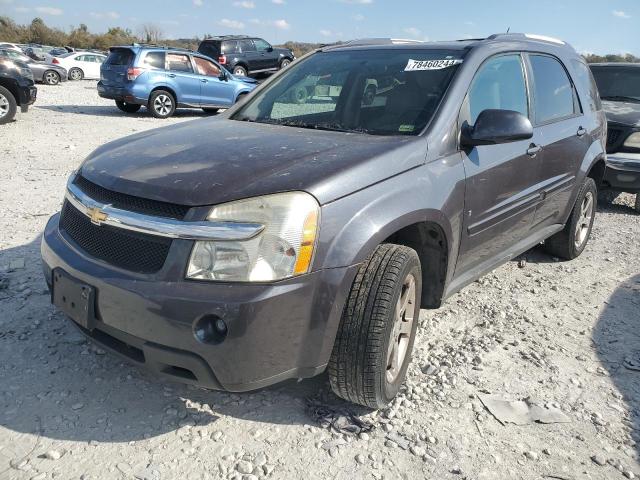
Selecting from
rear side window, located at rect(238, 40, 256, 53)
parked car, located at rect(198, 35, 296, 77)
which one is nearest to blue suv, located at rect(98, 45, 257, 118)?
parked car, located at rect(198, 35, 296, 77)

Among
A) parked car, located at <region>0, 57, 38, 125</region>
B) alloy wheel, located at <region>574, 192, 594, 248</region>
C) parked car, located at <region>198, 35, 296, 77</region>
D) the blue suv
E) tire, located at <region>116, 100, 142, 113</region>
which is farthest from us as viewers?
parked car, located at <region>198, 35, 296, 77</region>

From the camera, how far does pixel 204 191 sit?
2.11 metres

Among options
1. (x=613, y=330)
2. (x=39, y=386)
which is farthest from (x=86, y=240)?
(x=613, y=330)

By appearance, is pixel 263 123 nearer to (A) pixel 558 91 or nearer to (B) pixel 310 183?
(B) pixel 310 183

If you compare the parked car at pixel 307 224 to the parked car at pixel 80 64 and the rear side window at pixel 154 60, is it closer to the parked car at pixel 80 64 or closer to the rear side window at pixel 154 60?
the rear side window at pixel 154 60

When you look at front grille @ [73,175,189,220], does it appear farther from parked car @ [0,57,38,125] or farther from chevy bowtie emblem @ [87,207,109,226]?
parked car @ [0,57,38,125]

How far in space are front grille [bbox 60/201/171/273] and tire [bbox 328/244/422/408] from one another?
2.64ft

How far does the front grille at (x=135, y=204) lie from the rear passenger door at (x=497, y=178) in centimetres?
154

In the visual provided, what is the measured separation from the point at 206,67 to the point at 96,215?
12918 millimetres

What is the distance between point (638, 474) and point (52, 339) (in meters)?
3.00

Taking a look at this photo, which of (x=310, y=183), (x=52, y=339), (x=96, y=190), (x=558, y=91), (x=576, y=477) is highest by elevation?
(x=558, y=91)

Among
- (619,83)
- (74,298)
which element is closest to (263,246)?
(74,298)

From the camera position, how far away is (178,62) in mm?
13633

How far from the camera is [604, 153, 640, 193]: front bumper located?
20.1ft
